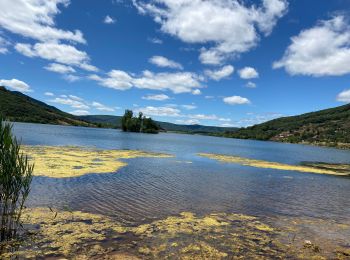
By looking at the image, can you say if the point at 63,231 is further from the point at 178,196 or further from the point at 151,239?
the point at 178,196

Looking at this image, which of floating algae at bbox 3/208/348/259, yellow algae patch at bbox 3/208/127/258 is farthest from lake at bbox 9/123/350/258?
floating algae at bbox 3/208/348/259

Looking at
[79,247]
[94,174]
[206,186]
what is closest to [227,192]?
[206,186]

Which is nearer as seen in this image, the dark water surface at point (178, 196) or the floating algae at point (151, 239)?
the floating algae at point (151, 239)

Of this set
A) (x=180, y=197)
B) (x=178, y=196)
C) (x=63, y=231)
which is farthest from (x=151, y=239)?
(x=178, y=196)

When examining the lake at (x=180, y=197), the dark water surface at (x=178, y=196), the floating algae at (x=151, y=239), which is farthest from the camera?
the dark water surface at (x=178, y=196)

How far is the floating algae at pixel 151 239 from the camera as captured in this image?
12.7 meters

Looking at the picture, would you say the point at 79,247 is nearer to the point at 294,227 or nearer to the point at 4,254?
the point at 4,254

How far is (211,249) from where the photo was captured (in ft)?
45.3

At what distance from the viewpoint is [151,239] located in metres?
14.5

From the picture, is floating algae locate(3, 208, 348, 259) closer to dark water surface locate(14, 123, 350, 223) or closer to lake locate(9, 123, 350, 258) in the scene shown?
lake locate(9, 123, 350, 258)

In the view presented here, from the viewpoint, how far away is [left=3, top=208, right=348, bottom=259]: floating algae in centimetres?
1268

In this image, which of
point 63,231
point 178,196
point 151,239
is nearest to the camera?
point 151,239

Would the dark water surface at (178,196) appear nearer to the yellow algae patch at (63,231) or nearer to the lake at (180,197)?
the lake at (180,197)

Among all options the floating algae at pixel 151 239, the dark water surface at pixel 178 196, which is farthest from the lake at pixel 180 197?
the floating algae at pixel 151 239
